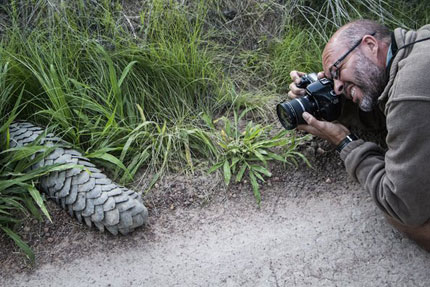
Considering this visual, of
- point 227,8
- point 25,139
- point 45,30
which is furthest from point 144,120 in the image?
point 227,8

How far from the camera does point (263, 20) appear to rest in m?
4.10

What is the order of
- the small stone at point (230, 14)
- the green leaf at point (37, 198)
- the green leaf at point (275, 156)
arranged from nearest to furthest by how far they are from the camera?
the green leaf at point (37, 198)
the green leaf at point (275, 156)
the small stone at point (230, 14)

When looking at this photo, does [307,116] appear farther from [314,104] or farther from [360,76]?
[360,76]

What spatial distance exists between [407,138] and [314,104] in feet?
2.42

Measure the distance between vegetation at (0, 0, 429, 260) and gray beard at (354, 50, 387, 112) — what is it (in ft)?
2.06

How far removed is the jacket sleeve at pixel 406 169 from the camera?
2227 millimetres

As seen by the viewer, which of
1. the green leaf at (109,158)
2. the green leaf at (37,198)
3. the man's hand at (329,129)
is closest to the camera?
the green leaf at (37,198)

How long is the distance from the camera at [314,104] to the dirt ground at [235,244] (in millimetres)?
421

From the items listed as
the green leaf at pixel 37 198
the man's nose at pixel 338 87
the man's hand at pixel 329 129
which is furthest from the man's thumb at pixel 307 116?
the green leaf at pixel 37 198

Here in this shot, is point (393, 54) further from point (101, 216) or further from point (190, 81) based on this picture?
point (101, 216)

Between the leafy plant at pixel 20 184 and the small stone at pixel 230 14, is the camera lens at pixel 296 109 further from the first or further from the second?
the small stone at pixel 230 14

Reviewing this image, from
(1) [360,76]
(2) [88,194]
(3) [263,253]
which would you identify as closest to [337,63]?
(1) [360,76]

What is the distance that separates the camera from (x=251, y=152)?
316cm

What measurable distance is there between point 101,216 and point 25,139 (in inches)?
27.3
